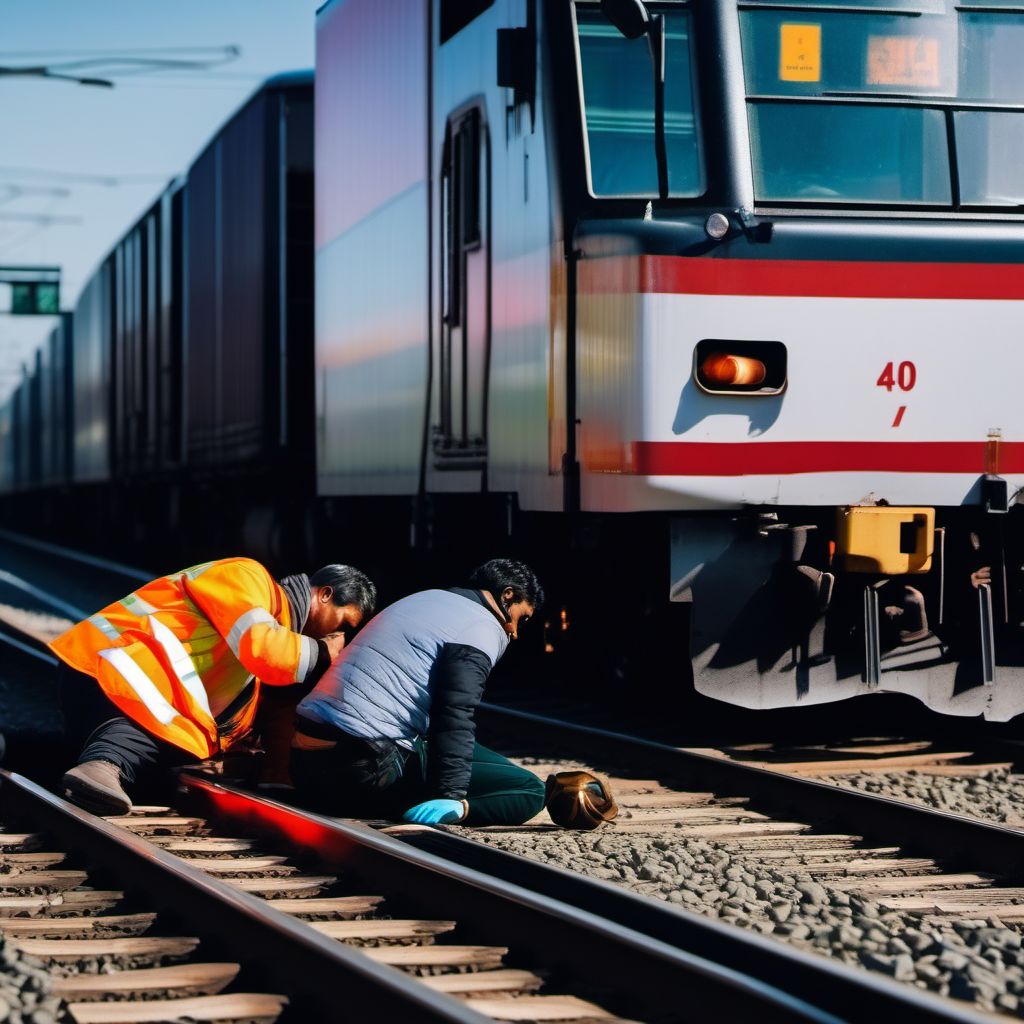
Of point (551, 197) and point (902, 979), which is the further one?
point (551, 197)

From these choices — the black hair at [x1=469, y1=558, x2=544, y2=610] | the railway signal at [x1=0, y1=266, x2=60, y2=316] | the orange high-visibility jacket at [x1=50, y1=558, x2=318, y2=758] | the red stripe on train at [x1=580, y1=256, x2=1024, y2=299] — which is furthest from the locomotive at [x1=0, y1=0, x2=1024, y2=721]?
the railway signal at [x1=0, y1=266, x2=60, y2=316]

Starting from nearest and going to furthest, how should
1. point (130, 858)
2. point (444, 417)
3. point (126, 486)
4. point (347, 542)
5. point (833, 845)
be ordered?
point (130, 858) → point (833, 845) → point (444, 417) → point (347, 542) → point (126, 486)

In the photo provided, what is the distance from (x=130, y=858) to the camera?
5105 mm

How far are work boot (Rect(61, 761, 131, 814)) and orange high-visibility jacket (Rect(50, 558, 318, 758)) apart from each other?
270 mm

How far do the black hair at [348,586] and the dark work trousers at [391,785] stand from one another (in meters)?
0.53

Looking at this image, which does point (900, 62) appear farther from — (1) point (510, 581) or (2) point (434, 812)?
(2) point (434, 812)

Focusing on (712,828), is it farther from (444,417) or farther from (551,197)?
(444,417)

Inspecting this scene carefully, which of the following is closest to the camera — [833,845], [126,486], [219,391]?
[833,845]

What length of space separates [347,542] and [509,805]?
5423 mm

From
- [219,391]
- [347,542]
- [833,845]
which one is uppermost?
[219,391]

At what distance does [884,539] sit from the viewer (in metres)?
7.08

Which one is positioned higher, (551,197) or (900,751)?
(551,197)

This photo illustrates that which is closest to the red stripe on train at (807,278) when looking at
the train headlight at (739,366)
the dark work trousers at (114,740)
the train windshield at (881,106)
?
the train headlight at (739,366)

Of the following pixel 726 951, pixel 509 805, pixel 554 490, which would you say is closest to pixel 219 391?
pixel 554 490
